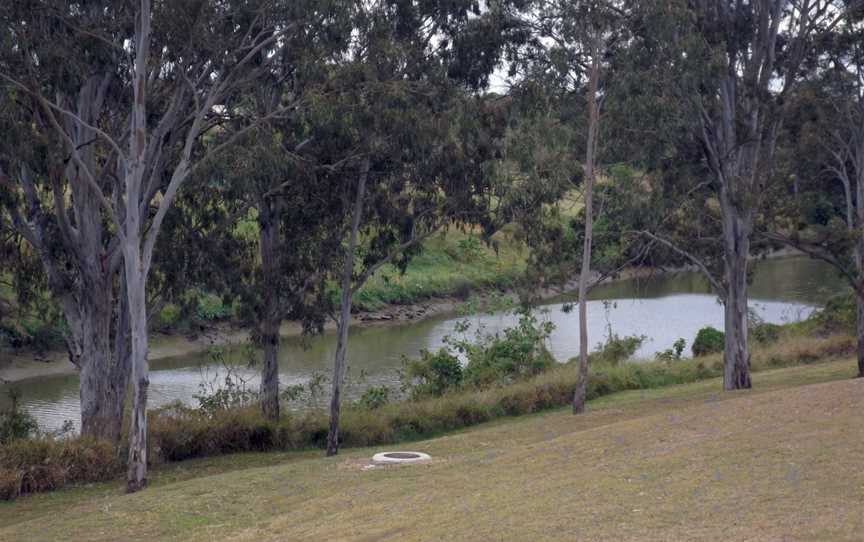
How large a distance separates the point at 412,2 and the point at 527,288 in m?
6.79

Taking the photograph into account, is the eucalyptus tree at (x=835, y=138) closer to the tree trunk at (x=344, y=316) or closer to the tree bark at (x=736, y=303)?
the tree bark at (x=736, y=303)

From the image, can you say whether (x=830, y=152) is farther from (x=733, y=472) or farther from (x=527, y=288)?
(x=733, y=472)

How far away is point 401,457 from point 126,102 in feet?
28.8

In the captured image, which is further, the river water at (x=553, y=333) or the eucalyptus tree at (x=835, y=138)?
the river water at (x=553, y=333)

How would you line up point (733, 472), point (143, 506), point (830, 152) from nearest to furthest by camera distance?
point (733, 472)
point (143, 506)
point (830, 152)

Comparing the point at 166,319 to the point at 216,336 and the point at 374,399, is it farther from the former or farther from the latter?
the point at 374,399

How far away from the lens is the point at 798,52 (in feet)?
73.6

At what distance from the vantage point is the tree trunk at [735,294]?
887 inches

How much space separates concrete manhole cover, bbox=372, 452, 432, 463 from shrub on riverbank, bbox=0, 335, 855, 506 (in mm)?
5187

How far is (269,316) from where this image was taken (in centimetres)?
2158

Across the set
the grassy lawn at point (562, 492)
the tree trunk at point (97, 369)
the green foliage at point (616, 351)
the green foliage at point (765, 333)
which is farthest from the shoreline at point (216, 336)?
the grassy lawn at point (562, 492)

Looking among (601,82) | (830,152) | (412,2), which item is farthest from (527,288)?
(830,152)

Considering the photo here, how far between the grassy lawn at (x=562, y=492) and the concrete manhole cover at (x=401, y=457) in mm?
346

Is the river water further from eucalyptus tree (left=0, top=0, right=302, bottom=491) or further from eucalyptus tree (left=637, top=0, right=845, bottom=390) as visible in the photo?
eucalyptus tree (left=0, top=0, right=302, bottom=491)
